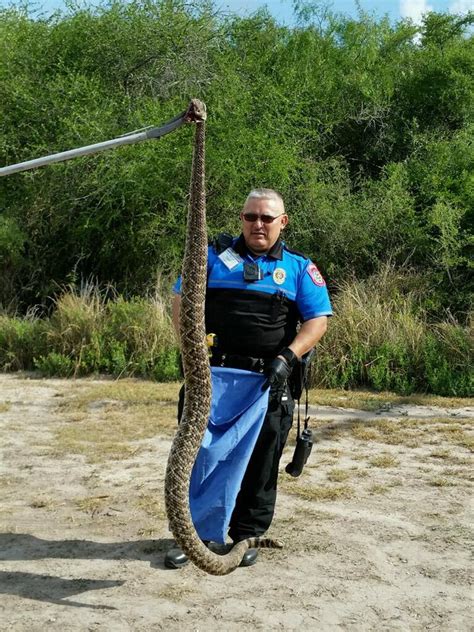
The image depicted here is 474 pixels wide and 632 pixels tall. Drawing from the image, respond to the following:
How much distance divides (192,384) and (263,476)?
808 mm

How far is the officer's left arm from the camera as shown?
173 inches

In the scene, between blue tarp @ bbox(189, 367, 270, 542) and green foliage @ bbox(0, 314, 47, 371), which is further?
green foliage @ bbox(0, 314, 47, 371)

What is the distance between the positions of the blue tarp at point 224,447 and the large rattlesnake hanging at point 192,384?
0.59ft

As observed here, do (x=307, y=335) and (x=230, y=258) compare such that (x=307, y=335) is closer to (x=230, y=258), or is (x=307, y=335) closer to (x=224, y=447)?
(x=230, y=258)

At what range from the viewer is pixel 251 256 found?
177 inches

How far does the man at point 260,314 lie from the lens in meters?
4.41

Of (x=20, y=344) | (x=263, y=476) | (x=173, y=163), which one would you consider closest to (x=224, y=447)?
(x=263, y=476)

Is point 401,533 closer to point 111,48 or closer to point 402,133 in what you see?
point 111,48

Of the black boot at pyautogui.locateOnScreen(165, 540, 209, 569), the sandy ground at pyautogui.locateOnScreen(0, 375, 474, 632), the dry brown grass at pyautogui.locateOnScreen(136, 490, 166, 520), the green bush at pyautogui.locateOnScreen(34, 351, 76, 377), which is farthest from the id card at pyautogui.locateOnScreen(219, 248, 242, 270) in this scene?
the green bush at pyautogui.locateOnScreen(34, 351, 76, 377)

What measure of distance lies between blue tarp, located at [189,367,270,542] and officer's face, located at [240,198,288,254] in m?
0.71

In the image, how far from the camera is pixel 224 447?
423cm

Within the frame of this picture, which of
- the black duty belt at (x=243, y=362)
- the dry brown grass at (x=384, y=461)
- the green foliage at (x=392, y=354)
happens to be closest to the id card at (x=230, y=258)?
A: the black duty belt at (x=243, y=362)

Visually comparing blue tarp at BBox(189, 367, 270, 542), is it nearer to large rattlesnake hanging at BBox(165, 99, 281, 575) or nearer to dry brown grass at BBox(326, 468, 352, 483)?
large rattlesnake hanging at BBox(165, 99, 281, 575)

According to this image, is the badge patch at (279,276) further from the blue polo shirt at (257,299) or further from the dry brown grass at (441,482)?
the dry brown grass at (441,482)
